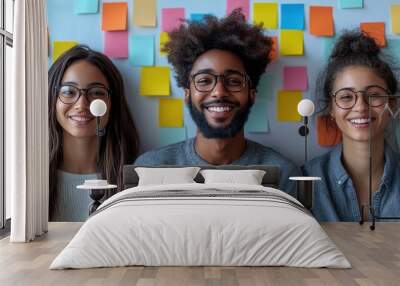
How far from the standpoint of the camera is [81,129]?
667cm

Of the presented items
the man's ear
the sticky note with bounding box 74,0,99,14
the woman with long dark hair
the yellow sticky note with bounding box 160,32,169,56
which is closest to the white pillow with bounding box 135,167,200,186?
the woman with long dark hair

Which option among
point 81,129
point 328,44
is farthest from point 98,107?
point 328,44

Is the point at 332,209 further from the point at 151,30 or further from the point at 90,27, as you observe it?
the point at 90,27

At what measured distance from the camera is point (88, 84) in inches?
262

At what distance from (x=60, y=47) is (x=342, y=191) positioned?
12.0 feet

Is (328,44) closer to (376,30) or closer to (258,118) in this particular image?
(376,30)

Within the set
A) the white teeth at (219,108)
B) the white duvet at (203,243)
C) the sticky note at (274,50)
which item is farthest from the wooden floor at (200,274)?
the sticky note at (274,50)

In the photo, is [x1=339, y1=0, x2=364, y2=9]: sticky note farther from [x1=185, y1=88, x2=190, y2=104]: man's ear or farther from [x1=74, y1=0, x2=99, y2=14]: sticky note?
[x1=74, y1=0, x2=99, y2=14]: sticky note

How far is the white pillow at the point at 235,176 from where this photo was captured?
6.15 meters

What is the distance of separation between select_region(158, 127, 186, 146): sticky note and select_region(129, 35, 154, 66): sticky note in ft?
2.63

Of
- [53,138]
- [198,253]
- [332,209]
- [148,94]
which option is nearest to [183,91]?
[148,94]

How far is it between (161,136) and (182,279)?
3.15 meters

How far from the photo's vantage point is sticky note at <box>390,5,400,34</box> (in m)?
6.72

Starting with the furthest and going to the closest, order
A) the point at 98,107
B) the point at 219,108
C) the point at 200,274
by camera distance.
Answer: the point at 219,108
the point at 98,107
the point at 200,274
